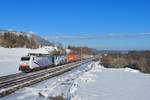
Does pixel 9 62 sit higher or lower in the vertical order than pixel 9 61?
lower

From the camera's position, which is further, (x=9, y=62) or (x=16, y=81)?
(x=9, y=62)

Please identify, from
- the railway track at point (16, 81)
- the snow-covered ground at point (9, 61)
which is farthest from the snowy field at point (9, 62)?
the railway track at point (16, 81)

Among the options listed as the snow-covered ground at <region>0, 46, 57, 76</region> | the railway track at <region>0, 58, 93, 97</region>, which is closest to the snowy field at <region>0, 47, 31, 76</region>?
the snow-covered ground at <region>0, 46, 57, 76</region>

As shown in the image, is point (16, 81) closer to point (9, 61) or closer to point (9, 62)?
point (9, 62)

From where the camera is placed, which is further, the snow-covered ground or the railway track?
the snow-covered ground

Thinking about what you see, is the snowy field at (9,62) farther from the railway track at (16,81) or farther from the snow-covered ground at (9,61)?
the railway track at (16,81)

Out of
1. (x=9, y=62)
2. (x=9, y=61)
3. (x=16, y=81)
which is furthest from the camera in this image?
(x=9, y=61)

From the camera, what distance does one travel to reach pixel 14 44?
12150 centimetres

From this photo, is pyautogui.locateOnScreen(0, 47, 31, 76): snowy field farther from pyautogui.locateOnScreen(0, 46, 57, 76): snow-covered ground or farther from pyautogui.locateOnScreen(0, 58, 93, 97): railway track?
pyautogui.locateOnScreen(0, 58, 93, 97): railway track

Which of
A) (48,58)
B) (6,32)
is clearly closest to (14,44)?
(6,32)

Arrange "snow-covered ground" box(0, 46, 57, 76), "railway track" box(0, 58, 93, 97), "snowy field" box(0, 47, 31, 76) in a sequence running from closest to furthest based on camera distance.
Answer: "railway track" box(0, 58, 93, 97), "snowy field" box(0, 47, 31, 76), "snow-covered ground" box(0, 46, 57, 76)

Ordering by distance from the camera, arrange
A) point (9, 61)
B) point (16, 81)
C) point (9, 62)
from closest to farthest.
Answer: point (16, 81)
point (9, 62)
point (9, 61)

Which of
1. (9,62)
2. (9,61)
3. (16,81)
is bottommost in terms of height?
(16,81)

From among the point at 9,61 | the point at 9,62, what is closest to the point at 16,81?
the point at 9,62
